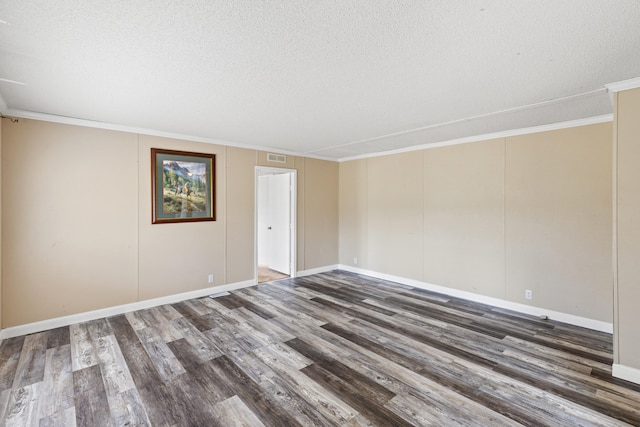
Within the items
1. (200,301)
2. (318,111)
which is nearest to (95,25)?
(318,111)

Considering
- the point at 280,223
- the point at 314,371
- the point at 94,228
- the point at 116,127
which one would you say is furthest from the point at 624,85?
the point at 94,228

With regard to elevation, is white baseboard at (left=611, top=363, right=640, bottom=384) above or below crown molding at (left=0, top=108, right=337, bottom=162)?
below

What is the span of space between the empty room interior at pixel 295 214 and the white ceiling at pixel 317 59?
2cm

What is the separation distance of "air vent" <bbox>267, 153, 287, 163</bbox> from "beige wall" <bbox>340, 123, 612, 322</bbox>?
1.90 meters

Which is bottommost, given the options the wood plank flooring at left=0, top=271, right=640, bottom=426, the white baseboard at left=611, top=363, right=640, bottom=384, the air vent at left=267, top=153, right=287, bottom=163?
the wood plank flooring at left=0, top=271, right=640, bottom=426

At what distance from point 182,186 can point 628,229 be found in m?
5.31

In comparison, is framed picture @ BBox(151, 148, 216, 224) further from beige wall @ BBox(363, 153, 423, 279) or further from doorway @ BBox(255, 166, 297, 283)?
beige wall @ BBox(363, 153, 423, 279)

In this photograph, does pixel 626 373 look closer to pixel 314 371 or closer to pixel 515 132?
pixel 314 371

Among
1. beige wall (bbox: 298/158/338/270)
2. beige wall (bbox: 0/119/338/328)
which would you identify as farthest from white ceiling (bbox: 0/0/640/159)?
beige wall (bbox: 298/158/338/270)

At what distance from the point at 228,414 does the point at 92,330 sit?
2.50m

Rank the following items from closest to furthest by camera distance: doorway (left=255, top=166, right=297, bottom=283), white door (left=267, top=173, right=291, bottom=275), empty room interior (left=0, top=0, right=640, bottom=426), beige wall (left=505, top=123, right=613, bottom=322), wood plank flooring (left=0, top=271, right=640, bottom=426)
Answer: empty room interior (left=0, top=0, right=640, bottom=426), wood plank flooring (left=0, top=271, right=640, bottom=426), beige wall (left=505, top=123, right=613, bottom=322), doorway (left=255, top=166, right=297, bottom=283), white door (left=267, top=173, right=291, bottom=275)

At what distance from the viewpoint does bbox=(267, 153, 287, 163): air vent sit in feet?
18.0

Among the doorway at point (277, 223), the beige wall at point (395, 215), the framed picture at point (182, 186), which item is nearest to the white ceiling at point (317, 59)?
the framed picture at point (182, 186)

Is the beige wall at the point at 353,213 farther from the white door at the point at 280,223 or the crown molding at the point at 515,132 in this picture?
the white door at the point at 280,223
